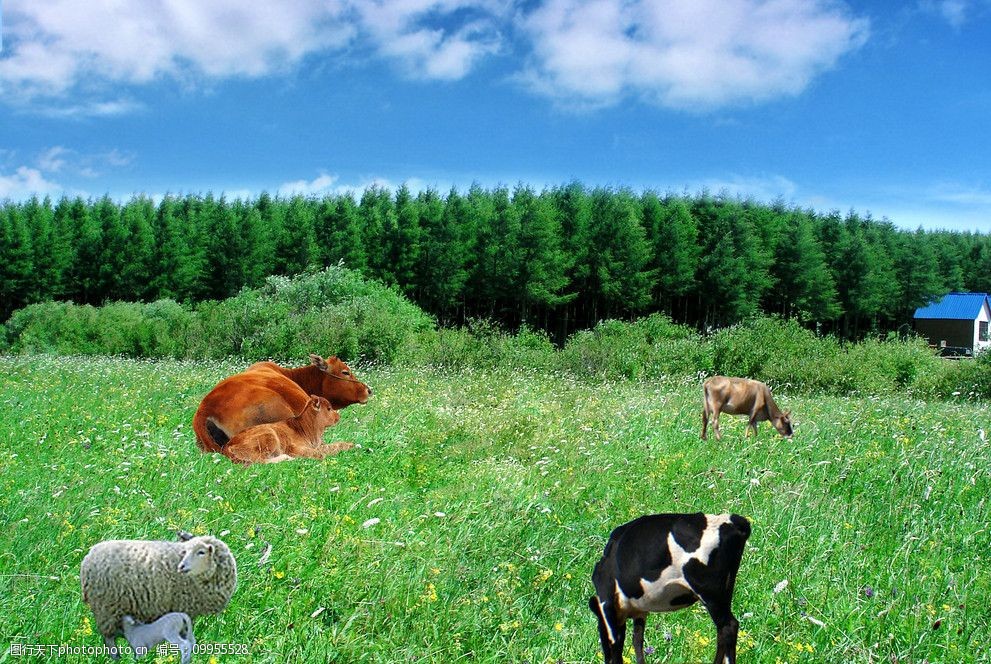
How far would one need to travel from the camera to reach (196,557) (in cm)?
257

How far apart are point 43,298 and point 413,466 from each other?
201ft

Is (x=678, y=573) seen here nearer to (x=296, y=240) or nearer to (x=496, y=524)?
(x=496, y=524)

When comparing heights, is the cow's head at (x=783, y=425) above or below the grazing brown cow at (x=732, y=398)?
below

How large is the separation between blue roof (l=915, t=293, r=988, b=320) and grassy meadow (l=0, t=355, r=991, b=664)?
63.2 meters

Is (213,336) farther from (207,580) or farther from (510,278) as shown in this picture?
(510,278)

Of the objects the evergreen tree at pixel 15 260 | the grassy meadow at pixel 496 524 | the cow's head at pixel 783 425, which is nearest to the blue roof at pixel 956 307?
the grassy meadow at pixel 496 524

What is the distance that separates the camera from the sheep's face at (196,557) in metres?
2.57

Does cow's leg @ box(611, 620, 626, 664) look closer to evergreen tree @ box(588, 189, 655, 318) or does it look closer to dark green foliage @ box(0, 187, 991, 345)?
dark green foliage @ box(0, 187, 991, 345)

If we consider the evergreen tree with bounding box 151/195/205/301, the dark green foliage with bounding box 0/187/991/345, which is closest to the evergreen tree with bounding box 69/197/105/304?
the dark green foliage with bounding box 0/187/991/345

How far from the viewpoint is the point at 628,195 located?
2343 inches

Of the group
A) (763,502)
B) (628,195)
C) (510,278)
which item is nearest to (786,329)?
(763,502)

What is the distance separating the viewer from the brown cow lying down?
607cm

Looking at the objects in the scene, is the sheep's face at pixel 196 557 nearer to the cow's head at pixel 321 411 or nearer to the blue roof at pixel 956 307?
the cow's head at pixel 321 411

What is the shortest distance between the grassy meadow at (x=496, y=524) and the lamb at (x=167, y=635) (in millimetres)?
454
